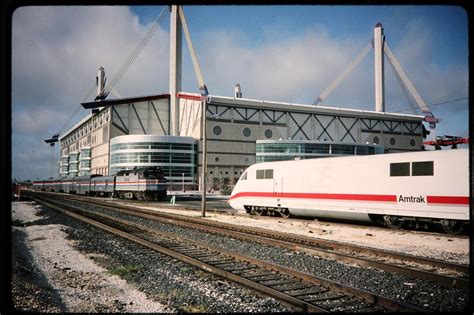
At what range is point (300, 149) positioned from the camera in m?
98.6

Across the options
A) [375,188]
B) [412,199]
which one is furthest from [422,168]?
Answer: [375,188]

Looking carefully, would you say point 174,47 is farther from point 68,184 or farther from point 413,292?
point 413,292

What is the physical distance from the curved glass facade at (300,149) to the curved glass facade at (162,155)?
21.3 m

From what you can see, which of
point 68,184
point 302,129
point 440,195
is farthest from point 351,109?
point 440,195

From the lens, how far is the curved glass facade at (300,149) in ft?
323

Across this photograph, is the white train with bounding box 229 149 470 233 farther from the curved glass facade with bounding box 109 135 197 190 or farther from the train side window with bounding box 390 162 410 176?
the curved glass facade with bounding box 109 135 197 190

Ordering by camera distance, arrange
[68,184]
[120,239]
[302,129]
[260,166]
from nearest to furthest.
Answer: [120,239] → [260,166] → [68,184] → [302,129]

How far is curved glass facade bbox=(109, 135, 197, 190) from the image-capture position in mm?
87062

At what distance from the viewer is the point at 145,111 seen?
340ft

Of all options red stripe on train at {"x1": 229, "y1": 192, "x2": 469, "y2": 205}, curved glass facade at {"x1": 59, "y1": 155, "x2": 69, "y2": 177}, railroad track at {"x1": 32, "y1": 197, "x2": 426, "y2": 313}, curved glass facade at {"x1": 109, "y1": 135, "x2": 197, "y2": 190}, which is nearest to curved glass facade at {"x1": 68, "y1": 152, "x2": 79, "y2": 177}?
curved glass facade at {"x1": 59, "y1": 155, "x2": 69, "y2": 177}

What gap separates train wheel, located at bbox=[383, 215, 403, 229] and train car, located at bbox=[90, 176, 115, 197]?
4203 cm

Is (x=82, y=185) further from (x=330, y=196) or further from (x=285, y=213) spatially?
(x=330, y=196)

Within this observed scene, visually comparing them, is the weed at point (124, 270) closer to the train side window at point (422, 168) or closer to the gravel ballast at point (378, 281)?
the gravel ballast at point (378, 281)

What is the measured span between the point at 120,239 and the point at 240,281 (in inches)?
300
